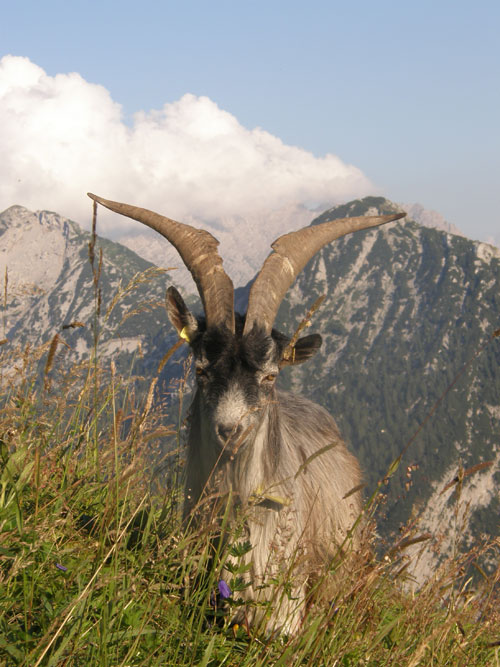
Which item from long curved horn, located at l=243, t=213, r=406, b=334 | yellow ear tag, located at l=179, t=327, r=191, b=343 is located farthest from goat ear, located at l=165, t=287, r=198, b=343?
long curved horn, located at l=243, t=213, r=406, b=334

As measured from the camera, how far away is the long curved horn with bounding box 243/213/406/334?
5.43m

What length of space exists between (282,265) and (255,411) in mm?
1617

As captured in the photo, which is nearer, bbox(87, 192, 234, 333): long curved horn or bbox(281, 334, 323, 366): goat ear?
bbox(87, 192, 234, 333): long curved horn

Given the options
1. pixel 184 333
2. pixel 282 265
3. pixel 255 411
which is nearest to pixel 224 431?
pixel 255 411

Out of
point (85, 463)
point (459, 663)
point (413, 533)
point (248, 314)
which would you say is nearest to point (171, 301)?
point (248, 314)

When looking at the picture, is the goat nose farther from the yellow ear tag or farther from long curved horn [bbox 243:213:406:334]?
the yellow ear tag

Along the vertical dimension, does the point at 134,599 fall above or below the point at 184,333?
below

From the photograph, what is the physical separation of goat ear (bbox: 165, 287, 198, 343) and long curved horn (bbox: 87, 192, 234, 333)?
7.3 inches

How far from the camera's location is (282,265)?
6000mm

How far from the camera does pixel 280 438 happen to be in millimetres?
6055

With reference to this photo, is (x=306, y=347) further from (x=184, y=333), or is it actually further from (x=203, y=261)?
(x=203, y=261)

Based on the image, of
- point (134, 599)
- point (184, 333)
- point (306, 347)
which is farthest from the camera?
point (306, 347)

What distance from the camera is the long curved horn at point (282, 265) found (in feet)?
17.8

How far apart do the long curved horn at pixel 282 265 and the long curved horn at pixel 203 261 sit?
228 mm
